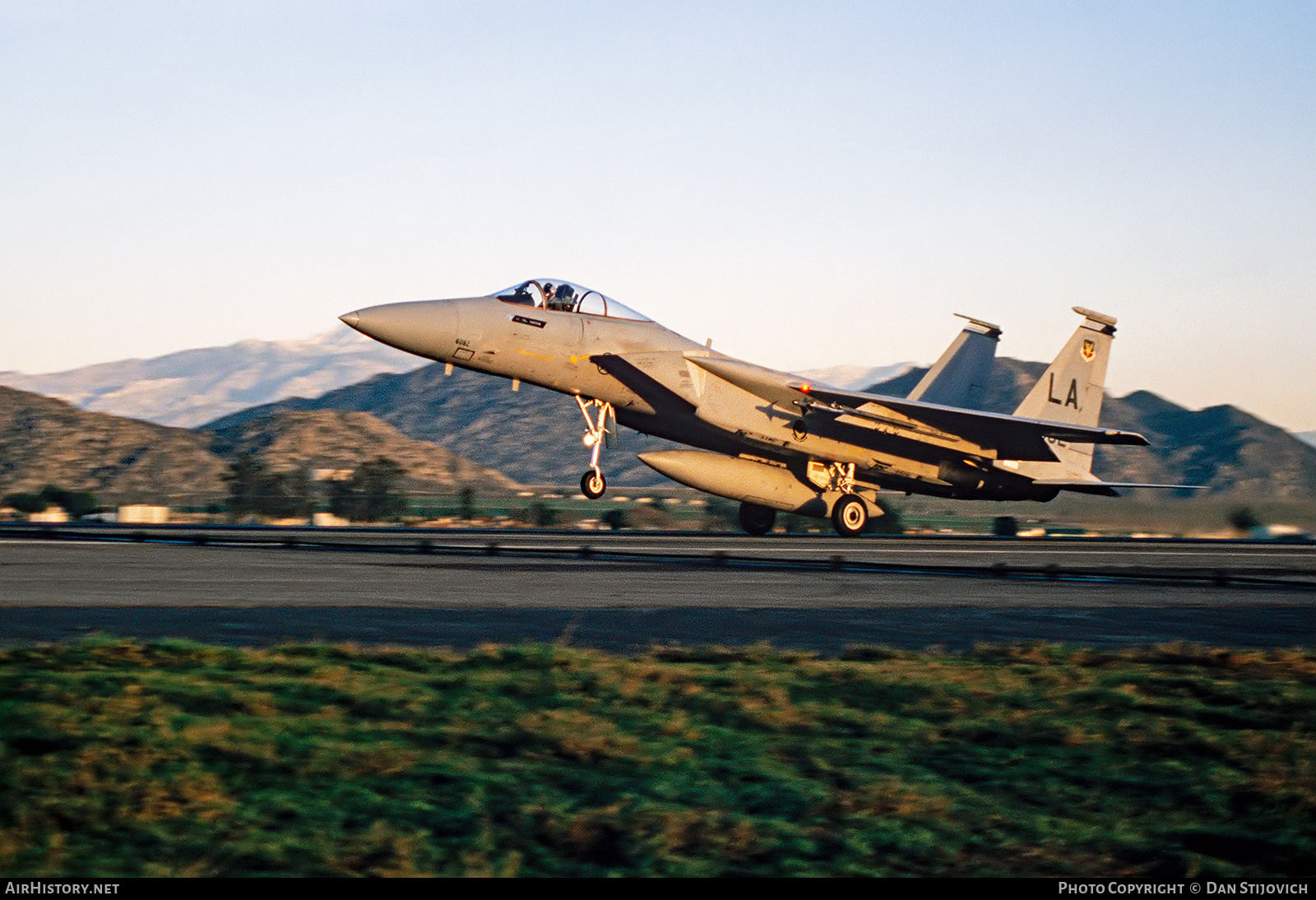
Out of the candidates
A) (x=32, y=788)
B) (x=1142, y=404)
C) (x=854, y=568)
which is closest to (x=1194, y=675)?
(x=32, y=788)

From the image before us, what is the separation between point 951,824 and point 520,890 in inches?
66.4

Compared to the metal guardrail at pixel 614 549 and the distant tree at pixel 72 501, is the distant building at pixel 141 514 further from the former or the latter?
the metal guardrail at pixel 614 549

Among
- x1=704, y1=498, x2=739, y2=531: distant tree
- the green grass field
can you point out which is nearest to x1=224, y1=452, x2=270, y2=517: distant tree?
x1=704, y1=498, x2=739, y2=531: distant tree

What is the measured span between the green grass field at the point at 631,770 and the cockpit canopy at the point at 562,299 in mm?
15977

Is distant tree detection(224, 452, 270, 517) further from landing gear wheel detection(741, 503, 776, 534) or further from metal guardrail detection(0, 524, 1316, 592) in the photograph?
landing gear wheel detection(741, 503, 776, 534)

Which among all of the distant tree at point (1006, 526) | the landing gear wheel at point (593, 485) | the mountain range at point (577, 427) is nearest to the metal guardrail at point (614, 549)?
Answer: the landing gear wheel at point (593, 485)

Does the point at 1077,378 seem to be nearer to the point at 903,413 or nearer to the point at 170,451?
the point at 903,413

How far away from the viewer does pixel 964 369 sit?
31625mm

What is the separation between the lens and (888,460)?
87.1ft

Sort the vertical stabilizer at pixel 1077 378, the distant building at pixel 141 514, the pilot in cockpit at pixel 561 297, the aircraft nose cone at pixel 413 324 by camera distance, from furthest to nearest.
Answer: the distant building at pixel 141 514, the vertical stabilizer at pixel 1077 378, the pilot in cockpit at pixel 561 297, the aircraft nose cone at pixel 413 324

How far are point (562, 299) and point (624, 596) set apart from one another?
1141 cm

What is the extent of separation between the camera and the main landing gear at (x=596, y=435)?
75.0 ft

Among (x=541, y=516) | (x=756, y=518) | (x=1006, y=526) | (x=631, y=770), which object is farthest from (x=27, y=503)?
(x=631, y=770)

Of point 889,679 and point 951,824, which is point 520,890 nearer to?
point 951,824
